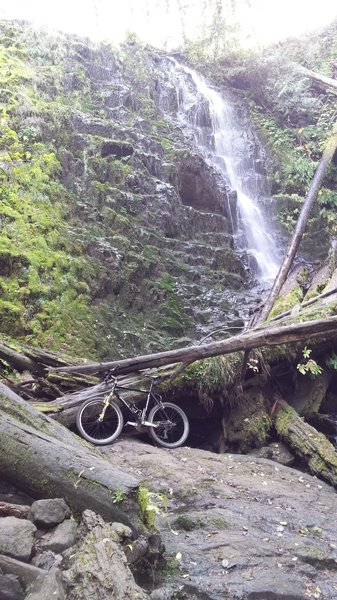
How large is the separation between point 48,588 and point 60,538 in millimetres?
564

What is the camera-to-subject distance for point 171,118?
59.1 ft

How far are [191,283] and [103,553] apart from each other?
9748 mm

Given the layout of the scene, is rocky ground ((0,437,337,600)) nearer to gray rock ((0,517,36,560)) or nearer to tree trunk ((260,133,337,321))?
gray rock ((0,517,36,560))

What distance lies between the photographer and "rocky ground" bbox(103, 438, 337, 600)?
409 cm

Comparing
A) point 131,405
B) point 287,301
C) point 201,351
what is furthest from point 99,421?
point 287,301

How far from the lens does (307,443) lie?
795 centimetres

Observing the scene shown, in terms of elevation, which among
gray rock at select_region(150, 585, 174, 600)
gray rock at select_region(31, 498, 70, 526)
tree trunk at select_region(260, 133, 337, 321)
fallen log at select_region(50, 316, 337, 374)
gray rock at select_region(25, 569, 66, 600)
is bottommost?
gray rock at select_region(150, 585, 174, 600)

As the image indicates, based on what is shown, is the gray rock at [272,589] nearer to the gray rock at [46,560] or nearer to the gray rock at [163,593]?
the gray rock at [163,593]

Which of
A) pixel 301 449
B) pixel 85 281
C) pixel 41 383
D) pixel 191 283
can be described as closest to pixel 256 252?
pixel 191 283

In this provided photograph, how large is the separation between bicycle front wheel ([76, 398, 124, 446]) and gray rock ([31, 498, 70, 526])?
318 centimetres

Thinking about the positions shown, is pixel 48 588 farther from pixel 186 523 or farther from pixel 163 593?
pixel 186 523

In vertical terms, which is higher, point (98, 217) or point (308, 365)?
point (98, 217)

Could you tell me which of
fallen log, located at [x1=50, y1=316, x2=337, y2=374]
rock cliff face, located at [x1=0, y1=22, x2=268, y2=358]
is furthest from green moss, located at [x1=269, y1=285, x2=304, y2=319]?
fallen log, located at [x1=50, y1=316, x2=337, y2=374]

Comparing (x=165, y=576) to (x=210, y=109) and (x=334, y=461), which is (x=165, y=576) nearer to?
(x=334, y=461)
